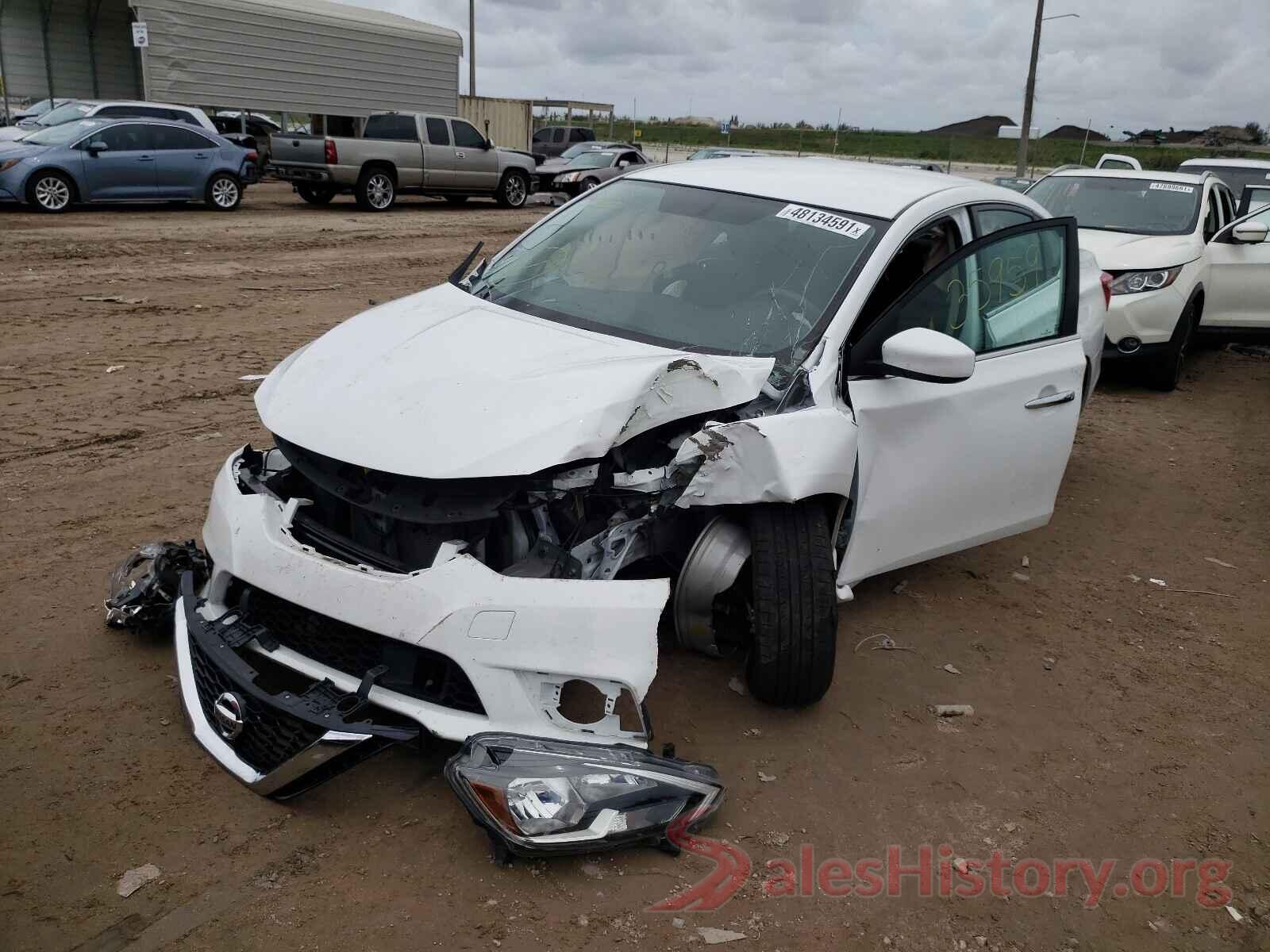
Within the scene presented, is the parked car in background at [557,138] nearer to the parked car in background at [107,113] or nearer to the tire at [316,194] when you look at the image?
the tire at [316,194]

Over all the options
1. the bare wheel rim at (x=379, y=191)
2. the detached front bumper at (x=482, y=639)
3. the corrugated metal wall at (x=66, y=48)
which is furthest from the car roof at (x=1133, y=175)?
the corrugated metal wall at (x=66, y=48)

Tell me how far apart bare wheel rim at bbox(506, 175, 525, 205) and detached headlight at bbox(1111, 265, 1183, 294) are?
14112mm

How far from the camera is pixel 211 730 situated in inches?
114

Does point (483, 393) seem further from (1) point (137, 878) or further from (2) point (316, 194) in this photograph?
(2) point (316, 194)

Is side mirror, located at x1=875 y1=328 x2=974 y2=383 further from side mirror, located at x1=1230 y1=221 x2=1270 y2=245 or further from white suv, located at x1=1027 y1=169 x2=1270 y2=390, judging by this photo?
side mirror, located at x1=1230 y1=221 x2=1270 y2=245

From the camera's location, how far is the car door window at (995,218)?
14.0 ft

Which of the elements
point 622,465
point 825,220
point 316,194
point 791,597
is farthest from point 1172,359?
point 316,194

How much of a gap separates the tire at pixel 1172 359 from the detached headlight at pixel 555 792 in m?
7.45

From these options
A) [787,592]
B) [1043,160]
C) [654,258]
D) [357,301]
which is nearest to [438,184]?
[357,301]

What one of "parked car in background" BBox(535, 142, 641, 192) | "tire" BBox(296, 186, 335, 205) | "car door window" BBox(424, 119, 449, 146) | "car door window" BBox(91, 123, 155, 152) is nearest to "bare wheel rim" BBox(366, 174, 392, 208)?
"tire" BBox(296, 186, 335, 205)

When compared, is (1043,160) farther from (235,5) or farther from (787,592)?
(787,592)

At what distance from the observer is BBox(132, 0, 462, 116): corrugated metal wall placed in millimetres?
21094

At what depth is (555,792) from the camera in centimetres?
256

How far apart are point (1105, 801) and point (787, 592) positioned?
4.06 feet
